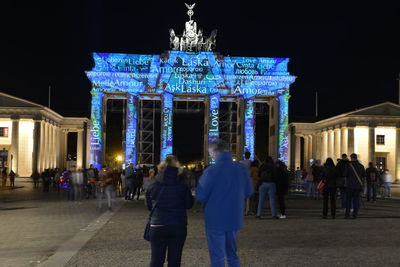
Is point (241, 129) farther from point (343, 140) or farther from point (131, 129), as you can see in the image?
point (343, 140)

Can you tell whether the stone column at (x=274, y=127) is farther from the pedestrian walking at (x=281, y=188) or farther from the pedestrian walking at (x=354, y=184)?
the pedestrian walking at (x=354, y=184)

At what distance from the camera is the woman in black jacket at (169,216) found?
6195 millimetres

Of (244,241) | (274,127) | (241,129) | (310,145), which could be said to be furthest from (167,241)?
(310,145)

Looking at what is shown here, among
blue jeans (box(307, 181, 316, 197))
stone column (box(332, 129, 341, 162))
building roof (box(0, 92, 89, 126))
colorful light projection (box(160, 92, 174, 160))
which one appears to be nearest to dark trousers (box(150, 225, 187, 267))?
blue jeans (box(307, 181, 316, 197))

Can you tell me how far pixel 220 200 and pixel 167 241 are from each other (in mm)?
740

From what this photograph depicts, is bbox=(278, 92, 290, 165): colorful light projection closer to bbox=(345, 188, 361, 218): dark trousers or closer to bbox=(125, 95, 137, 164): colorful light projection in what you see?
bbox=(125, 95, 137, 164): colorful light projection

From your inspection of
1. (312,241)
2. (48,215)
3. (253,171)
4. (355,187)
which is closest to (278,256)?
(312,241)

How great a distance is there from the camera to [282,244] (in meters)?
10.8

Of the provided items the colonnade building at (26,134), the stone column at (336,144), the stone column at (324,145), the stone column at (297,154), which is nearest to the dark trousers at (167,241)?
the colonnade building at (26,134)

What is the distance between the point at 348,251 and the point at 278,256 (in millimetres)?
1394

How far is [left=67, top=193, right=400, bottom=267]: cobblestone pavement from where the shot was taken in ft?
29.0

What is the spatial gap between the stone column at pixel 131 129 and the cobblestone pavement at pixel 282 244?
41.5 metres

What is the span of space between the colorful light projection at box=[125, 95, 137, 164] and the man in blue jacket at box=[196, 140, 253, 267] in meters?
51.1

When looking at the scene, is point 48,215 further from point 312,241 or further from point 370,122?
point 370,122
